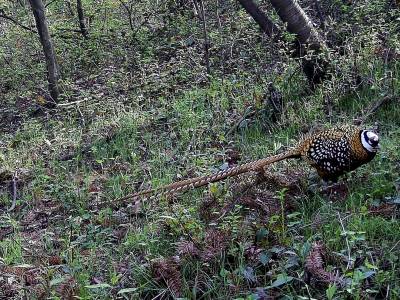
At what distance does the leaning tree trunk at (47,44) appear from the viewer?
1002 cm

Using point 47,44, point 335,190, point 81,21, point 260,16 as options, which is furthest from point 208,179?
point 81,21

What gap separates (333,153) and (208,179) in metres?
1.17

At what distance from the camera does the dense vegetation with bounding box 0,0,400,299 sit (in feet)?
13.3

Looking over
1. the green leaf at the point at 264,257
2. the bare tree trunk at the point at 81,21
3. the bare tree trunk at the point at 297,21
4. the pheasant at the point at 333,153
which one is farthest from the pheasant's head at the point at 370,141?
the bare tree trunk at the point at 81,21

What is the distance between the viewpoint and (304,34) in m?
7.68

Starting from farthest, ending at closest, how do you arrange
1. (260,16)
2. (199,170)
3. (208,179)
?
Result: (260,16), (199,170), (208,179)

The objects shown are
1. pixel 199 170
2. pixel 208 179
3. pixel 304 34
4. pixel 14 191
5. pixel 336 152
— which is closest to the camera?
pixel 336 152

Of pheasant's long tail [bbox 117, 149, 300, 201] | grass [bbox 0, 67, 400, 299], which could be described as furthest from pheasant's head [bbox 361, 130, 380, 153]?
pheasant's long tail [bbox 117, 149, 300, 201]

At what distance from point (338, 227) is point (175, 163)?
2.85 m

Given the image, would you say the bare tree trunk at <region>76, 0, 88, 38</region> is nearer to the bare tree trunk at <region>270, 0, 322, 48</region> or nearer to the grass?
the grass

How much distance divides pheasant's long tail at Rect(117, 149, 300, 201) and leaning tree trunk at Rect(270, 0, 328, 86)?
2.56 m

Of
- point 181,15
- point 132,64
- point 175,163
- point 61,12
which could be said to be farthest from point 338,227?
point 61,12

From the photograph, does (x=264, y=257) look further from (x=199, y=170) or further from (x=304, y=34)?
(x=304, y=34)

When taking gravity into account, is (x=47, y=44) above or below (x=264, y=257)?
above
